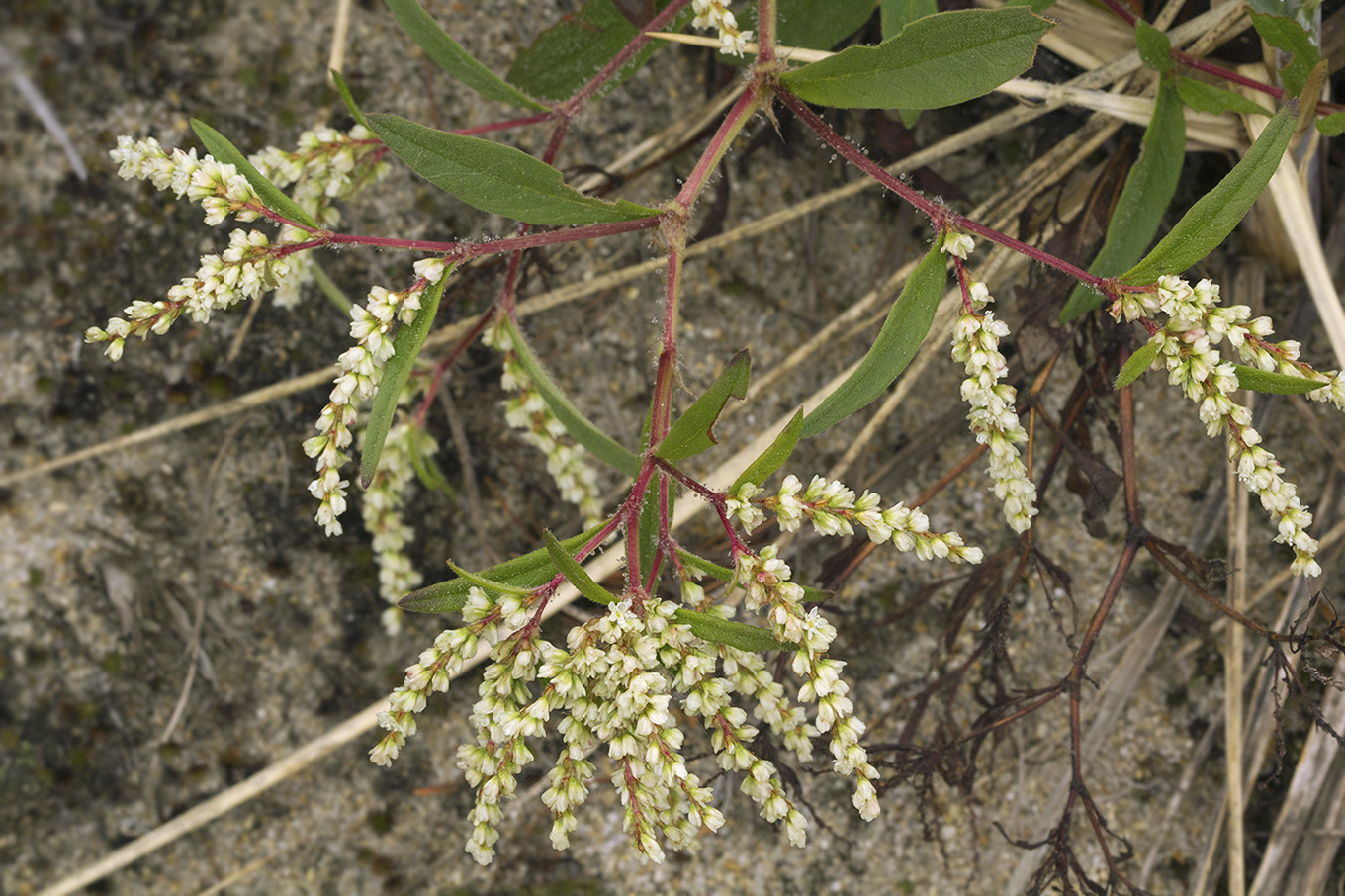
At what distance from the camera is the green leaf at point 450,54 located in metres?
1.79

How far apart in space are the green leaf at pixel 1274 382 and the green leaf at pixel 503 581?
104 cm

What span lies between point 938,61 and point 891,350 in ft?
1.65

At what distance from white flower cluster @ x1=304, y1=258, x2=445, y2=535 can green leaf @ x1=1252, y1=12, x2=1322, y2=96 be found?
154 cm

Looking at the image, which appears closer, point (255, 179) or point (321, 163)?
point (255, 179)

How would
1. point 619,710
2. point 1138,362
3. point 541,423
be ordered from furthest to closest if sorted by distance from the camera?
point 541,423
point 1138,362
point 619,710

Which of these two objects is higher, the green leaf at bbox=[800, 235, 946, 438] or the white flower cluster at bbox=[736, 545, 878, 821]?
the green leaf at bbox=[800, 235, 946, 438]

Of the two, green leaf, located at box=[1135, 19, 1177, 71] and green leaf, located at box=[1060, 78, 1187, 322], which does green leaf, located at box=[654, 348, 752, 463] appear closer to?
green leaf, located at box=[1060, 78, 1187, 322]

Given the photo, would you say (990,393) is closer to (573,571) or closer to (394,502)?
(573,571)


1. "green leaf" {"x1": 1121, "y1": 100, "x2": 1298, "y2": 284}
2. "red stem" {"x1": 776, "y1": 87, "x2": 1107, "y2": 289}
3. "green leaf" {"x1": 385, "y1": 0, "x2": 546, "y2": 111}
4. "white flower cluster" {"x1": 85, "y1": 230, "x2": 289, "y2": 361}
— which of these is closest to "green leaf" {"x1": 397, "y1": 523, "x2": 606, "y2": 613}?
"white flower cluster" {"x1": 85, "y1": 230, "x2": 289, "y2": 361}

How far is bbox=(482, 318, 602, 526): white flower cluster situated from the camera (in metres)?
1.90

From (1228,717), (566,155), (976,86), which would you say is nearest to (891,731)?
(1228,717)

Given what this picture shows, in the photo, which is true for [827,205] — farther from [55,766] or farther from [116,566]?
[55,766]

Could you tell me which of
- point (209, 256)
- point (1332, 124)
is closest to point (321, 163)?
point (209, 256)

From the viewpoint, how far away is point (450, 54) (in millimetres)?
1834
